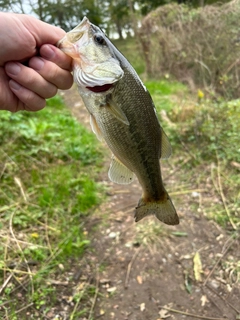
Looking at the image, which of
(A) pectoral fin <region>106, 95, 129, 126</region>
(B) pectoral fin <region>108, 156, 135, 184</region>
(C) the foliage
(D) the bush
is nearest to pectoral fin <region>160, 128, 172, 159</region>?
(B) pectoral fin <region>108, 156, 135, 184</region>

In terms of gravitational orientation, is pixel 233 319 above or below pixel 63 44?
below

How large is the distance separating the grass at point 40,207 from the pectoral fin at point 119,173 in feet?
4.24

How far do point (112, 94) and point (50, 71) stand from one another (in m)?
0.43

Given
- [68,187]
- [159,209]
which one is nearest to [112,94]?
[159,209]

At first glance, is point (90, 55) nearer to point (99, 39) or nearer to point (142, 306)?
point (99, 39)

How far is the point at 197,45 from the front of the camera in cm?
789

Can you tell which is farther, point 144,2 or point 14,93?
point 144,2

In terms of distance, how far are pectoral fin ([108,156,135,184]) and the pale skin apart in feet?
1.84

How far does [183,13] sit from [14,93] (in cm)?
818

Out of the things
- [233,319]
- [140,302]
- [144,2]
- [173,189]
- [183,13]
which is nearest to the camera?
[233,319]

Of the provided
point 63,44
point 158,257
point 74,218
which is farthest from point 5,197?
point 63,44

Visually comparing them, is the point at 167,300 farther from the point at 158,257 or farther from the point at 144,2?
the point at 144,2

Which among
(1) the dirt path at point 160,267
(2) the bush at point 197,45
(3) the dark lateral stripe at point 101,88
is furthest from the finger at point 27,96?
(2) the bush at point 197,45

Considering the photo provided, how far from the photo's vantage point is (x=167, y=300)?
9.06 ft
